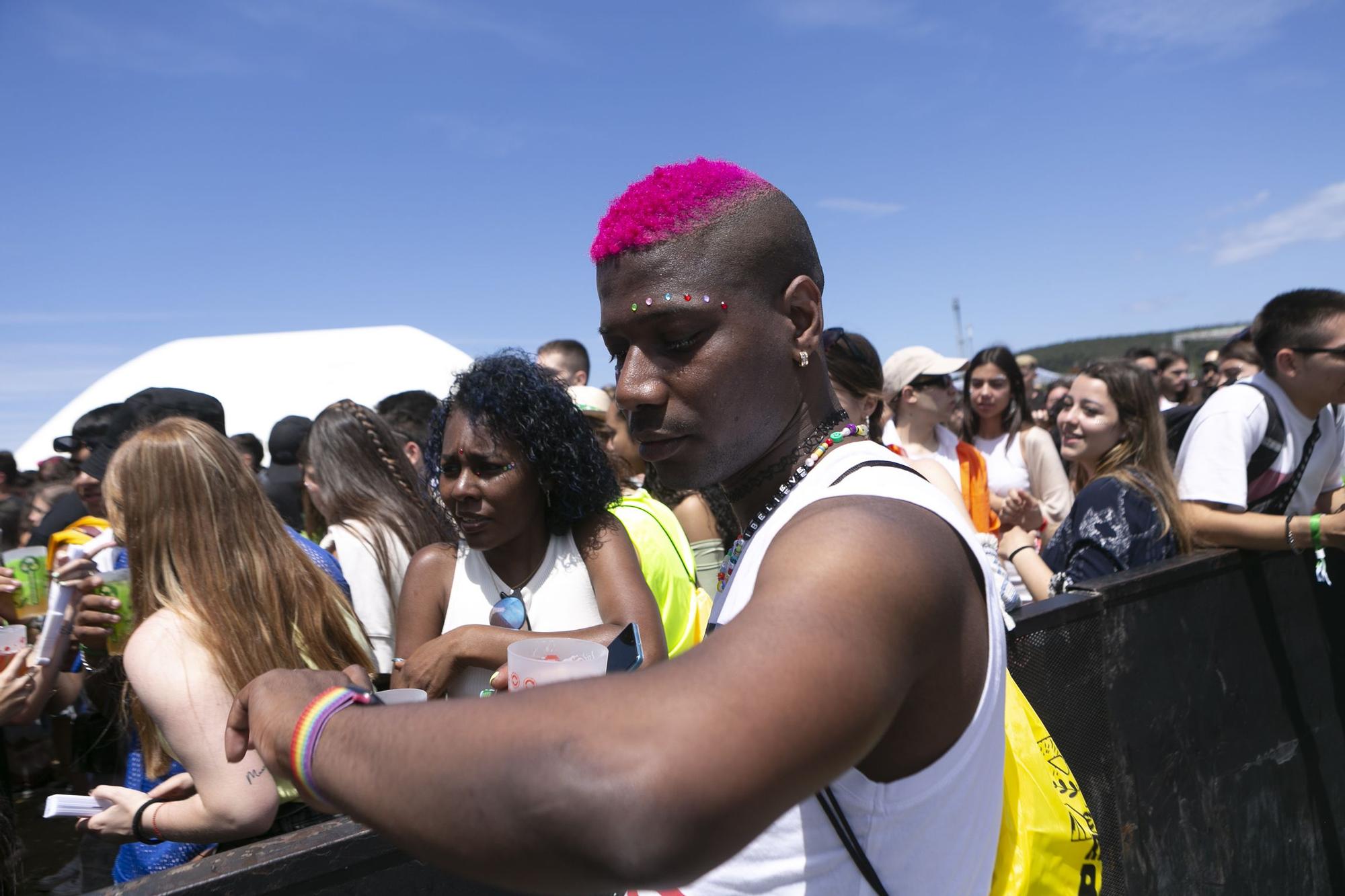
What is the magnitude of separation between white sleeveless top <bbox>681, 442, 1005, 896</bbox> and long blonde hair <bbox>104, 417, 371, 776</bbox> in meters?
1.72

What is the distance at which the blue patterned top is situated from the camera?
13.1 ft

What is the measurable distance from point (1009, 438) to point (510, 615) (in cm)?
463

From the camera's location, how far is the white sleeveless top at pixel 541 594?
9.65ft

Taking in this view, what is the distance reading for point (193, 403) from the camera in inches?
163

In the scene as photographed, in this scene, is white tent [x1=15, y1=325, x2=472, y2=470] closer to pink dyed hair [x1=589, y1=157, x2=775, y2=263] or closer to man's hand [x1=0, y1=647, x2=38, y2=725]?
man's hand [x1=0, y1=647, x2=38, y2=725]

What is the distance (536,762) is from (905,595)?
40 cm

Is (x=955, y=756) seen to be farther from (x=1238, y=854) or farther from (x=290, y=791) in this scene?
(x=1238, y=854)

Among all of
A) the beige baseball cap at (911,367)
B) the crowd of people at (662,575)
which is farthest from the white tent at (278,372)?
the beige baseball cap at (911,367)

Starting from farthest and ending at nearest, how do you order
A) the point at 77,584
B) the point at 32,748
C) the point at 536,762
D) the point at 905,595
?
the point at 32,748
the point at 77,584
the point at 905,595
the point at 536,762

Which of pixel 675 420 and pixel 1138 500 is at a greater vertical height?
pixel 675 420

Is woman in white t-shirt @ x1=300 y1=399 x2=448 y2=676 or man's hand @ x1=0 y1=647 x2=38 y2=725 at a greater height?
woman in white t-shirt @ x1=300 y1=399 x2=448 y2=676

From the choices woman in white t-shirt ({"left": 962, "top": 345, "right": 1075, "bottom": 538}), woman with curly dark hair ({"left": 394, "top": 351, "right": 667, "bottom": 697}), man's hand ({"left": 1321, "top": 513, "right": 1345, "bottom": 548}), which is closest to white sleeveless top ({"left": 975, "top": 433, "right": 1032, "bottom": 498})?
woman in white t-shirt ({"left": 962, "top": 345, "right": 1075, "bottom": 538})

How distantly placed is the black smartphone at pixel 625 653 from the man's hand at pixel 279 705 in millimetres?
445

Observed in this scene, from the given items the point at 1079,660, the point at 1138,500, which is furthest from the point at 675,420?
the point at 1138,500
